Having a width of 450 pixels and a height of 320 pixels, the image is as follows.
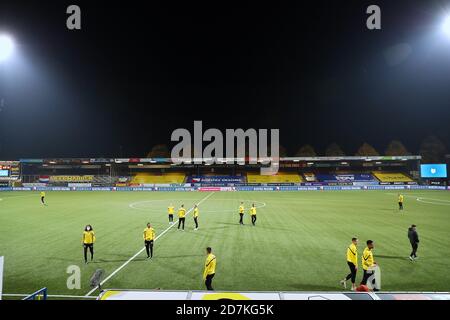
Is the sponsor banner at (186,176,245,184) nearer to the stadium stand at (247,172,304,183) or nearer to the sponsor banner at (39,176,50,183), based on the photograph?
the stadium stand at (247,172,304,183)

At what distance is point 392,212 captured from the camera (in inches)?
1206

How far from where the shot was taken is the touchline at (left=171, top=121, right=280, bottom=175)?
8444 centimetres

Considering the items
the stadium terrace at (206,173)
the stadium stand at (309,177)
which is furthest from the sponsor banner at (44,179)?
the stadium stand at (309,177)

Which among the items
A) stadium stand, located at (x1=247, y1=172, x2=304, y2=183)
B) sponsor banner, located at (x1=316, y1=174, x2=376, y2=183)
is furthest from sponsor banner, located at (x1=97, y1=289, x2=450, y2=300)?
sponsor banner, located at (x1=316, y1=174, x2=376, y2=183)

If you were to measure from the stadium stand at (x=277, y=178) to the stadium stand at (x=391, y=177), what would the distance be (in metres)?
19.7

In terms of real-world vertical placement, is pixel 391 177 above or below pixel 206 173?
below

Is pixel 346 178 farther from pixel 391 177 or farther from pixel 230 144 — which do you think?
pixel 230 144

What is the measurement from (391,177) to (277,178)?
2872 cm

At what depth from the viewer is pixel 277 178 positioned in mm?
80625

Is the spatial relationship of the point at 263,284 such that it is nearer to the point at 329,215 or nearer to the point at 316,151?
the point at 329,215

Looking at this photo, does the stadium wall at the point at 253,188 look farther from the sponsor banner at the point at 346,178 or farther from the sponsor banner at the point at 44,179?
the sponsor banner at the point at 44,179

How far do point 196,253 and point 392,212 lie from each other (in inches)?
936

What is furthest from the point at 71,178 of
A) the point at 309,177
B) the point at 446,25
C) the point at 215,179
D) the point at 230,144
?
the point at 446,25

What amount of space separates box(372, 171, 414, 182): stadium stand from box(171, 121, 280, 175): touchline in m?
26.1
